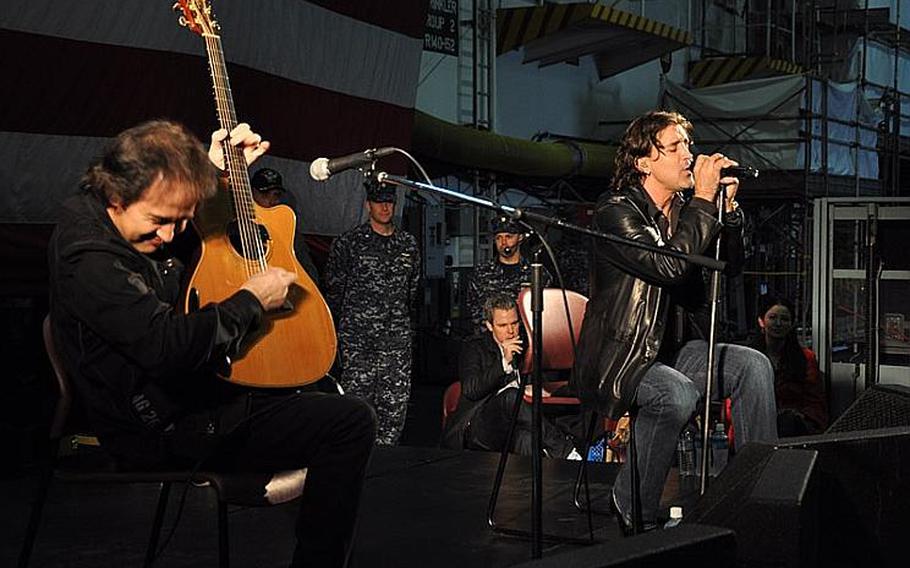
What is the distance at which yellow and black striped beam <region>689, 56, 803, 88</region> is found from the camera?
1597 cm

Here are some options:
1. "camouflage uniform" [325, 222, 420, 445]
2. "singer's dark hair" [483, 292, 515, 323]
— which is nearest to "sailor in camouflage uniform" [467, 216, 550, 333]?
"camouflage uniform" [325, 222, 420, 445]

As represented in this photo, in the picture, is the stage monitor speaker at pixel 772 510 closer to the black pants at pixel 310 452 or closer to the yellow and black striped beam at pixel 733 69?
the black pants at pixel 310 452

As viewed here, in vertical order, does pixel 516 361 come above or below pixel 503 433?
above

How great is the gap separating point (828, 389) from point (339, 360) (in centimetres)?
262

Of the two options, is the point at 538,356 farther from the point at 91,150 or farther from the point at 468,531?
the point at 91,150

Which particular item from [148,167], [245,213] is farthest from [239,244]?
[148,167]

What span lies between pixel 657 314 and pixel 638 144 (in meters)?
0.55

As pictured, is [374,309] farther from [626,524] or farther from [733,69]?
[733,69]

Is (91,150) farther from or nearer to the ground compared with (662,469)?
farther from the ground

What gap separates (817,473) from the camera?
263 centimetres

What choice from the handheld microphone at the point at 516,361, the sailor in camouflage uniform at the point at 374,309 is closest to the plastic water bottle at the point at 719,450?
the handheld microphone at the point at 516,361

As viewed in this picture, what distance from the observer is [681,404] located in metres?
3.71

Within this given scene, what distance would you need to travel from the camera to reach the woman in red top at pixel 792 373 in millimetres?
6672

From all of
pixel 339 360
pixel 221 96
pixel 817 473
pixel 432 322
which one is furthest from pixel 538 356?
pixel 432 322
